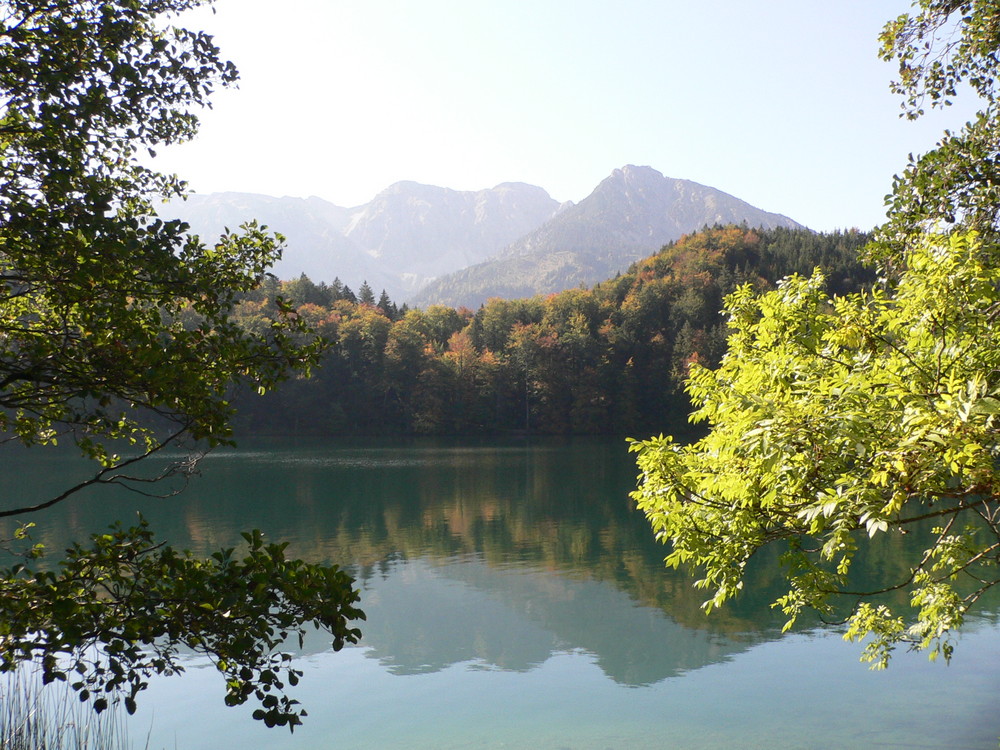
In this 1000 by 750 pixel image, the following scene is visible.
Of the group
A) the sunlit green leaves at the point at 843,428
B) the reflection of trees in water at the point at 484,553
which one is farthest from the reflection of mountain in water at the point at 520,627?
the sunlit green leaves at the point at 843,428

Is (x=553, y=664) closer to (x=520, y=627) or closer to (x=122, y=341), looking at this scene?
(x=520, y=627)

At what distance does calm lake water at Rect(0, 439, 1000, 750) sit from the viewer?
9.73m

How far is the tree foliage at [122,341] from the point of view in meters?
3.61

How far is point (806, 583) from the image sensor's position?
607cm

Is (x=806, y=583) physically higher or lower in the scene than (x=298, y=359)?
lower

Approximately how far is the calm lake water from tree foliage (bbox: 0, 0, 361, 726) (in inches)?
261

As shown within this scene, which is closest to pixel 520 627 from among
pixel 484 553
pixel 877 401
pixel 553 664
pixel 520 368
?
pixel 553 664

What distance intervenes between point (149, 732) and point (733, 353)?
26.4ft

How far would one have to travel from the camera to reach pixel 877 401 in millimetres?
4164

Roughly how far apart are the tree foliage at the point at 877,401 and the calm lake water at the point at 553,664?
340 centimetres

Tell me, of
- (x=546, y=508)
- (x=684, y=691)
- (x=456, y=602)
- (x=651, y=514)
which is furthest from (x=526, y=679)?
(x=546, y=508)

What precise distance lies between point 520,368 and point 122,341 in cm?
7220

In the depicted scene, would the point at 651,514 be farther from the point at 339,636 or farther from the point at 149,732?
the point at 149,732

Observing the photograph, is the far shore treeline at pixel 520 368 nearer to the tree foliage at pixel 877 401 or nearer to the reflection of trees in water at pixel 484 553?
the reflection of trees in water at pixel 484 553
